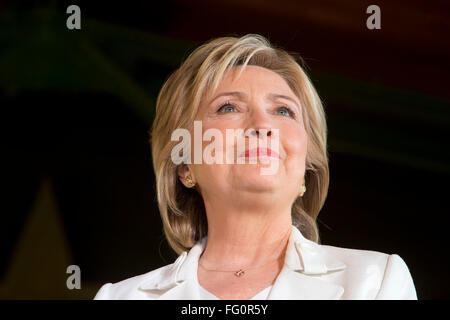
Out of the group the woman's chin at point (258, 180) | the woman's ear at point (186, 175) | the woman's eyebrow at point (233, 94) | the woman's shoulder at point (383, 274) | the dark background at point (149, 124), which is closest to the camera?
the woman's shoulder at point (383, 274)

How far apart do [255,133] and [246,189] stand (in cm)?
13

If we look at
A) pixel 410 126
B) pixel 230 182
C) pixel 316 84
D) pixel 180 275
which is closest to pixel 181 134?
pixel 230 182

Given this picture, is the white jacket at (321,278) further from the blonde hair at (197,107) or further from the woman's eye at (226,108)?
the woman's eye at (226,108)

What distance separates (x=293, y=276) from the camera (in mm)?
1601

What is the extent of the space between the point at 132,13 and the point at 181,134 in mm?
686

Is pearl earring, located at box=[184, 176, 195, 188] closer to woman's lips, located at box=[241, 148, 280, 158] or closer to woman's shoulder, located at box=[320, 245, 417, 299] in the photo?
woman's lips, located at box=[241, 148, 280, 158]

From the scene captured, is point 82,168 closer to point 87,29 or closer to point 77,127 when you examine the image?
point 77,127

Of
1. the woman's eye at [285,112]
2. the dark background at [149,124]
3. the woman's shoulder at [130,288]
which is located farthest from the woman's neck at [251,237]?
the dark background at [149,124]

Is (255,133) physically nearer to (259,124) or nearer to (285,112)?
(259,124)

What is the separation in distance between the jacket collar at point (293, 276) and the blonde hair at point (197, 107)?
7.0 inches

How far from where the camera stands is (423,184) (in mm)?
2066

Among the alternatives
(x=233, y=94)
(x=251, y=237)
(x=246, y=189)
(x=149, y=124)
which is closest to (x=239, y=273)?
(x=251, y=237)

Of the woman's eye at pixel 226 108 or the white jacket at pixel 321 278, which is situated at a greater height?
the woman's eye at pixel 226 108

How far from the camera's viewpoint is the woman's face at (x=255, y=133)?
1.68 meters
